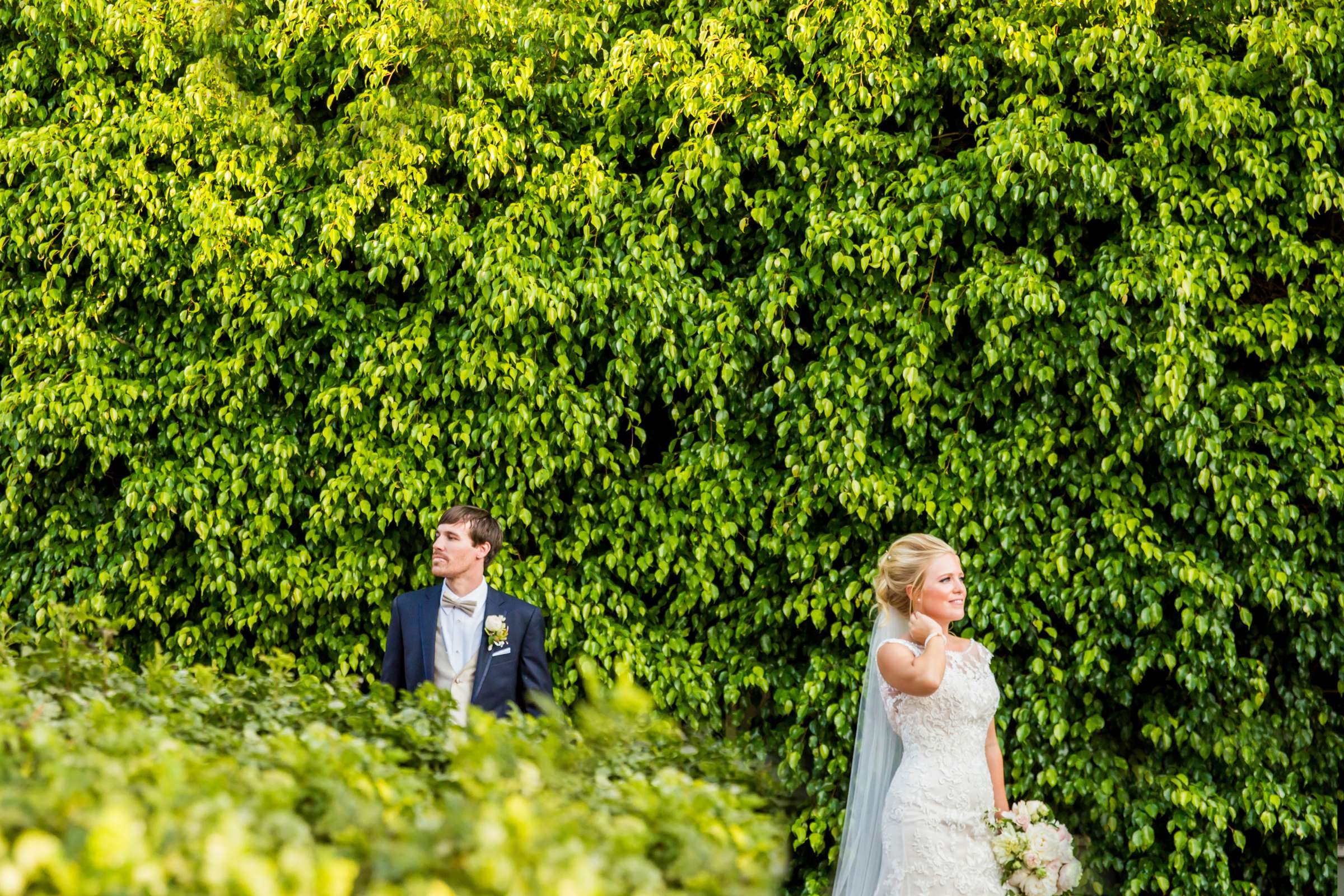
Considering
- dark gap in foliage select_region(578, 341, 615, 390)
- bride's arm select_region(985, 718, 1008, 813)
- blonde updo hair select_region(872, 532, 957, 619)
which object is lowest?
bride's arm select_region(985, 718, 1008, 813)

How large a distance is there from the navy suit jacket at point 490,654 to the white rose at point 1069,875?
65.0 inches

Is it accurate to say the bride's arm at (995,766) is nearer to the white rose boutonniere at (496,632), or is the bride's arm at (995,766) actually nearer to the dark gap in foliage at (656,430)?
the white rose boutonniere at (496,632)

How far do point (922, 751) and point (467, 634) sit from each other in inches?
59.0

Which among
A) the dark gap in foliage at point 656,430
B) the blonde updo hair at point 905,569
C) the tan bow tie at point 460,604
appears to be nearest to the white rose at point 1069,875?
the blonde updo hair at point 905,569

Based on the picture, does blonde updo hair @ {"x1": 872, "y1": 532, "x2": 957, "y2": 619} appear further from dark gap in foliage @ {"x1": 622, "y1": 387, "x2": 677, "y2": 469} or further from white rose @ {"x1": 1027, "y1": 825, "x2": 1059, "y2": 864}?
dark gap in foliage @ {"x1": 622, "y1": 387, "x2": 677, "y2": 469}

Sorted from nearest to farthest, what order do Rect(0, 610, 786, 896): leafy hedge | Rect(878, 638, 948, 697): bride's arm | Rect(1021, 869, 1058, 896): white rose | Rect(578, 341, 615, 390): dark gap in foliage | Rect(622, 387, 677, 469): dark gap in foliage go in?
Rect(0, 610, 786, 896): leafy hedge
Rect(1021, 869, 1058, 896): white rose
Rect(878, 638, 948, 697): bride's arm
Rect(578, 341, 615, 390): dark gap in foliage
Rect(622, 387, 677, 469): dark gap in foliage

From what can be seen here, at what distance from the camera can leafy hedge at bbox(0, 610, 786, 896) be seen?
110 centimetres

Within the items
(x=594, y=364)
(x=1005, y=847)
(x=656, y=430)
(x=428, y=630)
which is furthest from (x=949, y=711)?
(x=594, y=364)

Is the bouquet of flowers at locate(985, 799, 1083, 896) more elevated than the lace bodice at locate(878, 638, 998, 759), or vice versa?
the lace bodice at locate(878, 638, 998, 759)

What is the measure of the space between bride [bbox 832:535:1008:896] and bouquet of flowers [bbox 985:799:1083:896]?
0.42 ft

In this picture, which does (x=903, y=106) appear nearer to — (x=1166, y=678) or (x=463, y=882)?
(x=1166, y=678)

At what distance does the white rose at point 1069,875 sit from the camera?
3512 millimetres

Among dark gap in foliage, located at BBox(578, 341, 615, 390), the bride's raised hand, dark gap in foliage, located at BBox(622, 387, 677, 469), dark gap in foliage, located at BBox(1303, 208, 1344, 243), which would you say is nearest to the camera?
the bride's raised hand

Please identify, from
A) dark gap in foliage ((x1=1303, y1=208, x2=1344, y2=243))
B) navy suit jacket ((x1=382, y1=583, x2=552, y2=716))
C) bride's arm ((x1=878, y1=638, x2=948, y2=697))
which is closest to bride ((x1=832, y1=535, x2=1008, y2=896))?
bride's arm ((x1=878, y1=638, x2=948, y2=697))
